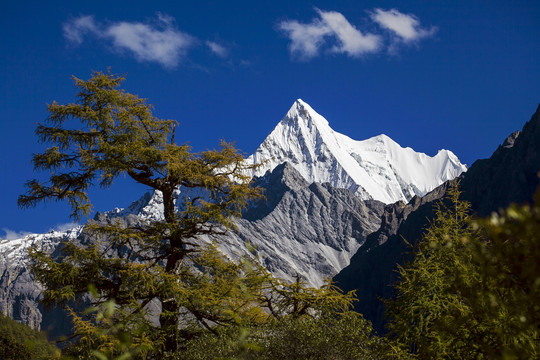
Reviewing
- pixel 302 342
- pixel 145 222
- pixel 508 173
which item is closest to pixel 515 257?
pixel 302 342

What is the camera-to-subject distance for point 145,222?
15.9m

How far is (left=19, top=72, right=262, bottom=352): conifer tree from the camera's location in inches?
546

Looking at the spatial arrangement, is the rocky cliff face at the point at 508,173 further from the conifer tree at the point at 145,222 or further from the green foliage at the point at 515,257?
the green foliage at the point at 515,257

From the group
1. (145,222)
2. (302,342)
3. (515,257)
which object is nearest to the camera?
(515,257)

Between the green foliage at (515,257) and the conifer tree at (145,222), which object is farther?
the conifer tree at (145,222)

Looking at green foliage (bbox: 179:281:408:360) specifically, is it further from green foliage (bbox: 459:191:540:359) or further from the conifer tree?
green foliage (bbox: 459:191:540:359)

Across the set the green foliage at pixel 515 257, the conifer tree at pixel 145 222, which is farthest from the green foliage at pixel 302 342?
the green foliage at pixel 515 257

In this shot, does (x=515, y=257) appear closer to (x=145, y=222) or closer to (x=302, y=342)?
(x=302, y=342)

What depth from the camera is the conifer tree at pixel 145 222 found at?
13875 millimetres

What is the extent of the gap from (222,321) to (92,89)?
8.41 m

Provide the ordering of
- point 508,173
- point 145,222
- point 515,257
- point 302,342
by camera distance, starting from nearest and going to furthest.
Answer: point 515,257, point 302,342, point 145,222, point 508,173

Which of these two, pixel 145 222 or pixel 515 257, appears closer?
A: pixel 515 257

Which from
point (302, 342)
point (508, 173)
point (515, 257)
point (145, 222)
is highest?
point (508, 173)

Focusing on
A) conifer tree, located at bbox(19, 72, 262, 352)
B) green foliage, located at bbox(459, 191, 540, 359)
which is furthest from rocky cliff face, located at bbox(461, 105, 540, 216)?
green foliage, located at bbox(459, 191, 540, 359)
